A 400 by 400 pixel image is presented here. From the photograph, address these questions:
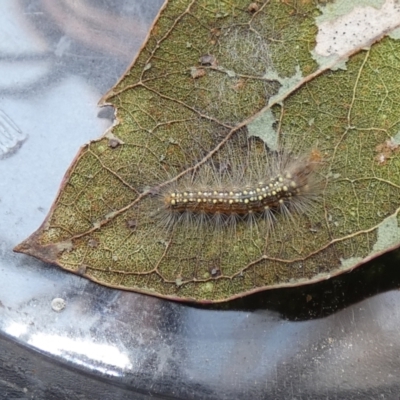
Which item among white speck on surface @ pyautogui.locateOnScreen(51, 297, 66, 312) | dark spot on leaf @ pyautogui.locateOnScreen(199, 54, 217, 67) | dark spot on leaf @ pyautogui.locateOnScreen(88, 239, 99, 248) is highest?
dark spot on leaf @ pyautogui.locateOnScreen(199, 54, 217, 67)

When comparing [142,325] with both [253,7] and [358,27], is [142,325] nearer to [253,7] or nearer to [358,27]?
[253,7]

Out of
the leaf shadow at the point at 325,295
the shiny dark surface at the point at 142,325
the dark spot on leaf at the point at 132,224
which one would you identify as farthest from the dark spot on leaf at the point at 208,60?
the leaf shadow at the point at 325,295

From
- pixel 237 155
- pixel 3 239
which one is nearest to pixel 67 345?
pixel 3 239

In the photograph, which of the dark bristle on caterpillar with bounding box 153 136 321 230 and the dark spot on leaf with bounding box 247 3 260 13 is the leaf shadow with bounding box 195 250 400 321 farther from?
the dark spot on leaf with bounding box 247 3 260 13

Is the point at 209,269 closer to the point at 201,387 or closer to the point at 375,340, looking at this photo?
the point at 201,387

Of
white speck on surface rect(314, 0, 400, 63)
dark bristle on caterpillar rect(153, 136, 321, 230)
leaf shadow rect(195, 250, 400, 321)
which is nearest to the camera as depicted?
white speck on surface rect(314, 0, 400, 63)

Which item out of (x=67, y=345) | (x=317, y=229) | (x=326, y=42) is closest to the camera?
(x=326, y=42)

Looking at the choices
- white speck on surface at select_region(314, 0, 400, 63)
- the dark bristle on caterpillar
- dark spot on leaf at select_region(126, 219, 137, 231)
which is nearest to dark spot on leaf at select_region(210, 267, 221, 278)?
the dark bristle on caterpillar
